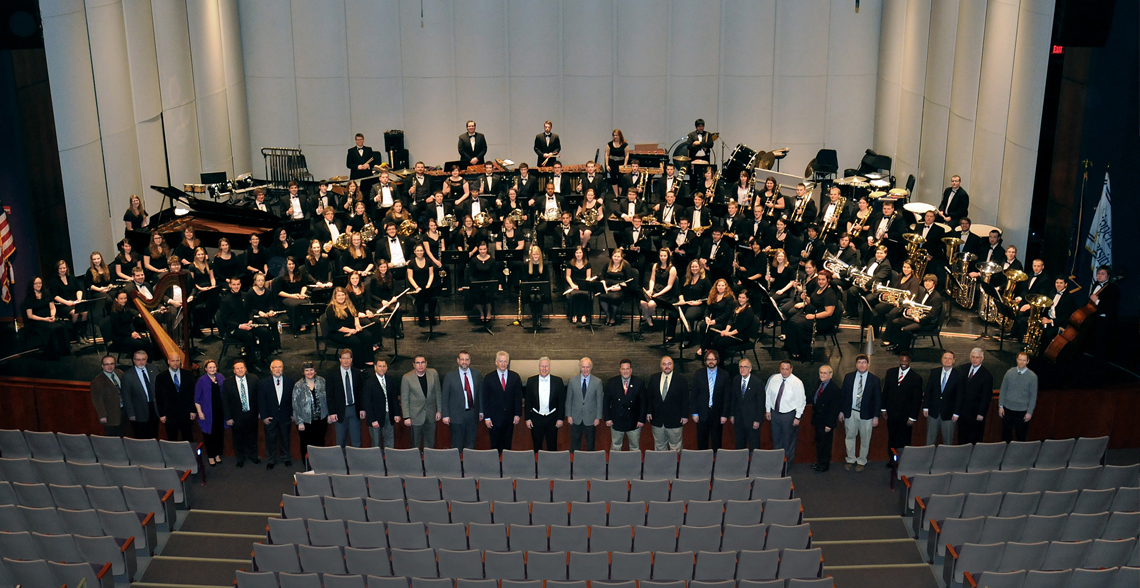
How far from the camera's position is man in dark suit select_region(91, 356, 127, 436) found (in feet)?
39.1

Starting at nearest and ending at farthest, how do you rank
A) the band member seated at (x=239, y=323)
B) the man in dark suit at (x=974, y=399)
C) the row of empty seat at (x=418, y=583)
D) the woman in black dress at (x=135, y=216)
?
1. the row of empty seat at (x=418, y=583)
2. the man in dark suit at (x=974, y=399)
3. the band member seated at (x=239, y=323)
4. the woman in black dress at (x=135, y=216)

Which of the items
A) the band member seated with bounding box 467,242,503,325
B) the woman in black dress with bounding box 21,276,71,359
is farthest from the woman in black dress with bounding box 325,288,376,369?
the woman in black dress with bounding box 21,276,71,359

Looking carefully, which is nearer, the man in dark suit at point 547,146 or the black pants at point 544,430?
the black pants at point 544,430

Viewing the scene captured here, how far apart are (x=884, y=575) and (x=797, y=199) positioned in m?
8.22

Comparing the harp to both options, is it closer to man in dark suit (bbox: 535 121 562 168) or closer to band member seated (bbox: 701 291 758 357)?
band member seated (bbox: 701 291 758 357)

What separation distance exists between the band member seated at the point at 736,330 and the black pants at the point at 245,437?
5328 millimetres

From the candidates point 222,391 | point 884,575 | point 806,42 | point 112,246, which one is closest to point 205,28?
point 112,246

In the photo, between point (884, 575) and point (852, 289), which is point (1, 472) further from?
point (852, 289)

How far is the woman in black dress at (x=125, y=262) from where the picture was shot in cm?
1427

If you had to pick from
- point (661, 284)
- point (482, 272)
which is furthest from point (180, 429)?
point (661, 284)

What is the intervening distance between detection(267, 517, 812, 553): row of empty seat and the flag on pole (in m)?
6.97

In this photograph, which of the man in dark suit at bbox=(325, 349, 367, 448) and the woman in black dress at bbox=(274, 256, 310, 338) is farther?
the woman in black dress at bbox=(274, 256, 310, 338)

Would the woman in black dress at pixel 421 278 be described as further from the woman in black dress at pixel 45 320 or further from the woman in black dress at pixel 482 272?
the woman in black dress at pixel 45 320

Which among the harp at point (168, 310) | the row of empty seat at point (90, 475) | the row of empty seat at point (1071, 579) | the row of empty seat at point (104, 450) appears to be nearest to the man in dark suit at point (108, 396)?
the row of empty seat at point (104, 450)
